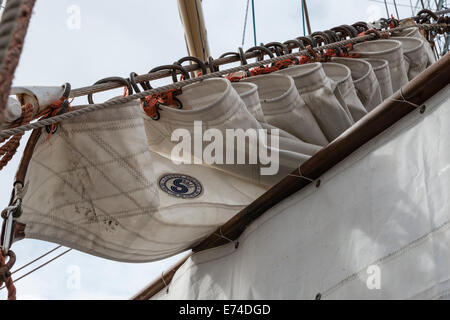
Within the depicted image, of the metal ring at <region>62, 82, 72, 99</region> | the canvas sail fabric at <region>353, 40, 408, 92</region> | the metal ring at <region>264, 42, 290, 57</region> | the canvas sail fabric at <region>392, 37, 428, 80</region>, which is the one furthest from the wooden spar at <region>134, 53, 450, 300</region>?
the canvas sail fabric at <region>392, 37, 428, 80</region>

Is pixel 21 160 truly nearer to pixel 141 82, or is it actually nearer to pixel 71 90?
pixel 71 90

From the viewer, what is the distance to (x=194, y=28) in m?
4.73

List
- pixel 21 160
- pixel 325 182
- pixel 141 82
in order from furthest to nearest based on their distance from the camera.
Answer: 1. pixel 141 82
2. pixel 325 182
3. pixel 21 160

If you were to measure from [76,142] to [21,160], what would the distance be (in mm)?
173

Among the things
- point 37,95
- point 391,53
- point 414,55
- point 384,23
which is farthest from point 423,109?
point 384,23

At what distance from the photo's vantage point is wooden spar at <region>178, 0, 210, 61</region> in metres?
4.68

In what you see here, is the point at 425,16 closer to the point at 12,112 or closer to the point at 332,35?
the point at 332,35

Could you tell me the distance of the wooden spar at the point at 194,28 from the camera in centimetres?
468

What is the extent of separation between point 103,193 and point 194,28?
3.02m

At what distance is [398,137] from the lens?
1867 mm

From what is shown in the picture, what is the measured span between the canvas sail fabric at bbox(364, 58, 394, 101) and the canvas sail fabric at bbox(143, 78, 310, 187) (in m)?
1.14
